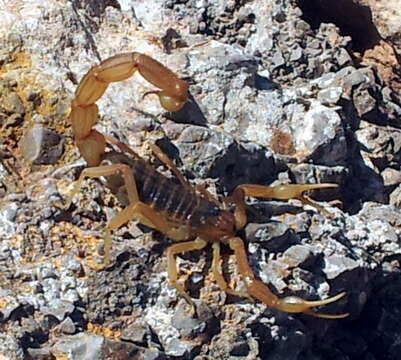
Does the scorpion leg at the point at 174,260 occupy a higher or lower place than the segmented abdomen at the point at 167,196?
lower

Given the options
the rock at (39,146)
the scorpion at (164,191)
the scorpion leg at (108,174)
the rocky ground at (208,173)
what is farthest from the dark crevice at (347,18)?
the rock at (39,146)

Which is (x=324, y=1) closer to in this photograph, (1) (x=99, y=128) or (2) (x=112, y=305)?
(1) (x=99, y=128)

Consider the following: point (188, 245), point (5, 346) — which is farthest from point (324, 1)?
point (5, 346)

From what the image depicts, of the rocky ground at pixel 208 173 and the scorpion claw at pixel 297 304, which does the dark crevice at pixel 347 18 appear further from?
the scorpion claw at pixel 297 304

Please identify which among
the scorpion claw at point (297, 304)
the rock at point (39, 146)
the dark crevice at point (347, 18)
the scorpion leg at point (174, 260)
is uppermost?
the dark crevice at point (347, 18)

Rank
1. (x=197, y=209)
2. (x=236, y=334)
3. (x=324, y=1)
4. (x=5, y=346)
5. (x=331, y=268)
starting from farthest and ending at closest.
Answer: (x=324, y=1) < (x=197, y=209) < (x=331, y=268) < (x=236, y=334) < (x=5, y=346)

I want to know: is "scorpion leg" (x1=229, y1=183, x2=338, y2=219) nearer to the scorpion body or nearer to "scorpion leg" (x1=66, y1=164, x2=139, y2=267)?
the scorpion body

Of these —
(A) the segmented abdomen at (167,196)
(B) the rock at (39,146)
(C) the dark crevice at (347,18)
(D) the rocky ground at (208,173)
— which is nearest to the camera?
(D) the rocky ground at (208,173)

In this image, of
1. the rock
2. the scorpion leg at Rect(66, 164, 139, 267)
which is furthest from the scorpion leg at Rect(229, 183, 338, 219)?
the rock
